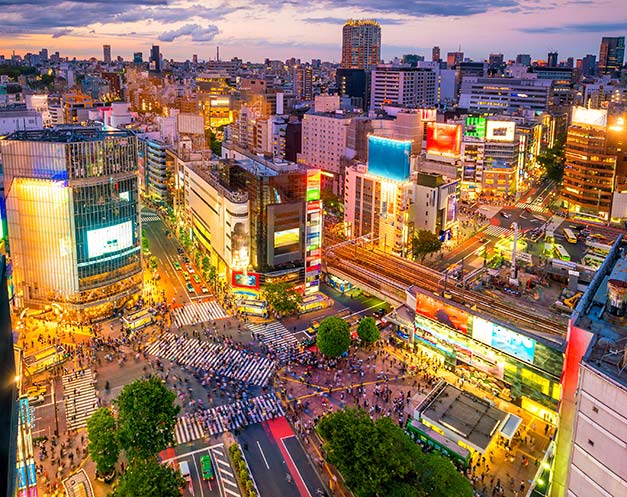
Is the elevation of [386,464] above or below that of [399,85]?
below

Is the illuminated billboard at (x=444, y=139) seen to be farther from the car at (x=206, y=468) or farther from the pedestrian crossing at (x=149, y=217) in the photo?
the car at (x=206, y=468)

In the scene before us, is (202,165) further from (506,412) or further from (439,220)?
(506,412)

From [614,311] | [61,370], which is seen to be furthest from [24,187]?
[614,311]

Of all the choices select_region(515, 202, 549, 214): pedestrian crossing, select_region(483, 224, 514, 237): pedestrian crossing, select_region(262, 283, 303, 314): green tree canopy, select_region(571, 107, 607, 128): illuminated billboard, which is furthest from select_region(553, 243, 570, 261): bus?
select_region(262, 283, 303, 314): green tree canopy

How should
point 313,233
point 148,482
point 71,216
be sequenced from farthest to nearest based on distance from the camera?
point 313,233, point 71,216, point 148,482

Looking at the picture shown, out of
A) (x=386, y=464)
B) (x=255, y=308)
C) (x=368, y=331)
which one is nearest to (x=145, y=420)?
(x=386, y=464)

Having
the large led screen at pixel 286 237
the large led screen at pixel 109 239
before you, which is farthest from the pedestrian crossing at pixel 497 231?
the large led screen at pixel 109 239

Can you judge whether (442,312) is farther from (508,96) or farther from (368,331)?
(508,96)
